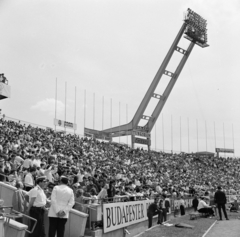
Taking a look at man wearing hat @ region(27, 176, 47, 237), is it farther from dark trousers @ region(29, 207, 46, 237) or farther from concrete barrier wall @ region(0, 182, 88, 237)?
concrete barrier wall @ region(0, 182, 88, 237)

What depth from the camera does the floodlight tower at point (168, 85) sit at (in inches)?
2096

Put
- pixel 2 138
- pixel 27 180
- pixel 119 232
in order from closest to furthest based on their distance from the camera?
1. pixel 27 180
2. pixel 119 232
3. pixel 2 138

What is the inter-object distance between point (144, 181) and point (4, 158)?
47.9 feet

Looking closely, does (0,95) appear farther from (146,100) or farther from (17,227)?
(146,100)

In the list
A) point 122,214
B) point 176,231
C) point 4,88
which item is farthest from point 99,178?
point 4,88

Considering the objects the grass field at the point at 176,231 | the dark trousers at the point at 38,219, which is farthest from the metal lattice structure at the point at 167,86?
the dark trousers at the point at 38,219

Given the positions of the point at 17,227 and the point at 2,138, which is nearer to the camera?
the point at 17,227

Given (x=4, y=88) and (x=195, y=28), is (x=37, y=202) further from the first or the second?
(x=195, y=28)

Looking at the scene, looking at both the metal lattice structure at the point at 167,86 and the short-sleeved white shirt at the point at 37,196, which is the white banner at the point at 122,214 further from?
the metal lattice structure at the point at 167,86

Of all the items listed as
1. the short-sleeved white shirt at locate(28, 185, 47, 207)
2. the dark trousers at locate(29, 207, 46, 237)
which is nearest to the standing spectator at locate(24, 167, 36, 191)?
the dark trousers at locate(29, 207, 46, 237)

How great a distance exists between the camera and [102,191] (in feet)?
49.4

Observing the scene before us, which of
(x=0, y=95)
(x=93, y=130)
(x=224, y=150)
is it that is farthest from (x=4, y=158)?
(x=224, y=150)

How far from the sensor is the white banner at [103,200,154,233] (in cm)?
1319

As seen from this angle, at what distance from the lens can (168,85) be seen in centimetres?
6069
